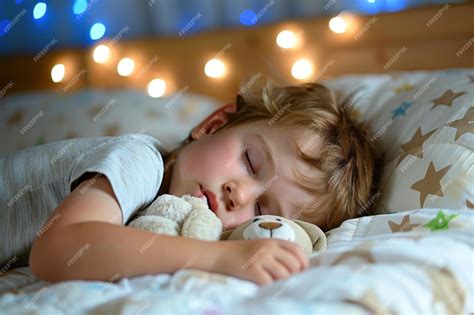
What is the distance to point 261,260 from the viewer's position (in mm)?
843

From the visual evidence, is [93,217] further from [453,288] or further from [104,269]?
[453,288]

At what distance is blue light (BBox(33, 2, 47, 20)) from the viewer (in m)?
2.30

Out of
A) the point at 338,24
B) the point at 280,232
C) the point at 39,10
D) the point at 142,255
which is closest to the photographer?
the point at 142,255

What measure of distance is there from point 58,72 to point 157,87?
38 centimetres

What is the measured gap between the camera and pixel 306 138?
124cm

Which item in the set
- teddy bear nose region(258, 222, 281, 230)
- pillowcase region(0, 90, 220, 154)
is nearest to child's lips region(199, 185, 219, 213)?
teddy bear nose region(258, 222, 281, 230)

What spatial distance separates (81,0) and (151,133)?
0.76 metres

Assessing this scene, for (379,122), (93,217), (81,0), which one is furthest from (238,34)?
(93,217)

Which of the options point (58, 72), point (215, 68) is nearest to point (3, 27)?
point (58, 72)

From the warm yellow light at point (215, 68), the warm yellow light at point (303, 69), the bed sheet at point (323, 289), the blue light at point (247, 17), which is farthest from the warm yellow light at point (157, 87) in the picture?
the bed sheet at point (323, 289)

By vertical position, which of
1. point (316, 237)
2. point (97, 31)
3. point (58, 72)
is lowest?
point (316, 237)

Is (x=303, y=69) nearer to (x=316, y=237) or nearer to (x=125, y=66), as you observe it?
(x=125, y=66)

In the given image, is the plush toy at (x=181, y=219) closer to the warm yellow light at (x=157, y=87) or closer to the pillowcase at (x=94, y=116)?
the pillowcase at (x=94, y=116)

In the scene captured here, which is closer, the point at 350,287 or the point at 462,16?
the point at 350,287
